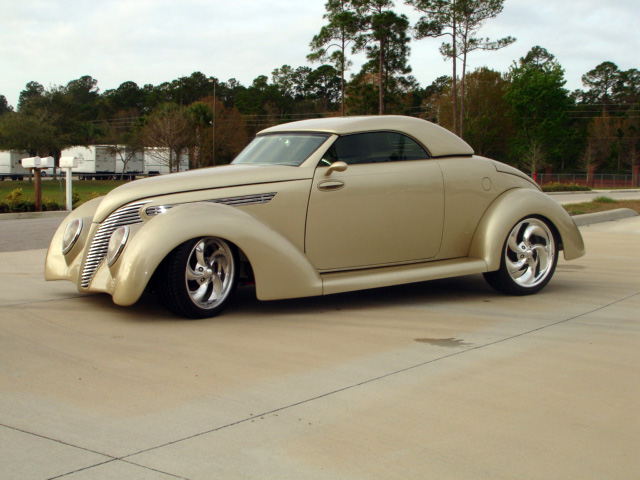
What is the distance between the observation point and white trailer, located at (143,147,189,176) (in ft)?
248

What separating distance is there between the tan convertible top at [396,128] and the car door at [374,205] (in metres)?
0.06

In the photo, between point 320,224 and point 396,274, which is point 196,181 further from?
point 396,274

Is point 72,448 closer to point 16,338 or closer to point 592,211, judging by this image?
point 16,338

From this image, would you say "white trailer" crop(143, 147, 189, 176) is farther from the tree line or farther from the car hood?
the car hood

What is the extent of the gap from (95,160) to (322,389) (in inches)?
2965

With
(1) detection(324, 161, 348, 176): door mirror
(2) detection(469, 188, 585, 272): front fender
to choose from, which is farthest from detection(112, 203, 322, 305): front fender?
(2) detection(469, 188, 585, 272): front fender

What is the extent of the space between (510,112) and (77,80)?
352 feet

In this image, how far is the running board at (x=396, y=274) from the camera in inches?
234

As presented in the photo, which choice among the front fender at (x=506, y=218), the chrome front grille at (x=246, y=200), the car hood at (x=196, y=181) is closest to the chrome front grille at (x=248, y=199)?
the chrome front grille at (x=246, y=200)

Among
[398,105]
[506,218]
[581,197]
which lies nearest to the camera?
[506,218]

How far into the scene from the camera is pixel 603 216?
15.7 metres

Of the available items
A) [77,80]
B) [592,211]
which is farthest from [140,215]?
[77,80]

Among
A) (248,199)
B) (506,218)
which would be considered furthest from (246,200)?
(506,218)

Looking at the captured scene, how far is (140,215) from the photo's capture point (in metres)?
5.56
